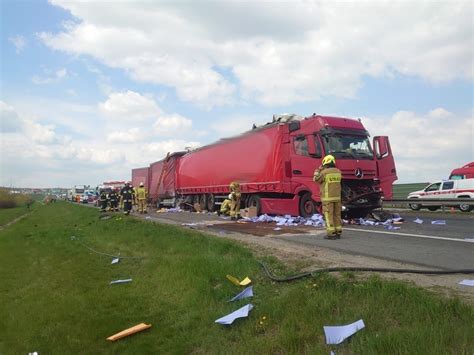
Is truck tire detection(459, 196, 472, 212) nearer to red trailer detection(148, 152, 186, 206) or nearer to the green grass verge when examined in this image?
red trailer detection(148, 152, 186, 206)

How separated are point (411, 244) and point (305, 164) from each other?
251 inches

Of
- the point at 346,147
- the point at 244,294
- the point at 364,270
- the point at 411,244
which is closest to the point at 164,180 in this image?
the point at 346,147

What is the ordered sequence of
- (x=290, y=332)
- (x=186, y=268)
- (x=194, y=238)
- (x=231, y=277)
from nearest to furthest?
1. (x=290, y=332)
2. (x=231, y=277)
3. (x=186, y=268)
4. (x=194, y=238)

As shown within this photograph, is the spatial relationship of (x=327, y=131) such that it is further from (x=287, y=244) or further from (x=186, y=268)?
(x=186, y=268)

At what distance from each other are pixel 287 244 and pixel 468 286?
183 inches

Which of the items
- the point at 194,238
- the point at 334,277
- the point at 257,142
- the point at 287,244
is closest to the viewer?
the point at 334,277

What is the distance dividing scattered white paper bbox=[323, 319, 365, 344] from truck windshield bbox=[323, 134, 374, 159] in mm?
10410

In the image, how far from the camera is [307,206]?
15.3 meters

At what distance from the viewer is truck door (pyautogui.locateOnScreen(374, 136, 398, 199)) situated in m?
14.8

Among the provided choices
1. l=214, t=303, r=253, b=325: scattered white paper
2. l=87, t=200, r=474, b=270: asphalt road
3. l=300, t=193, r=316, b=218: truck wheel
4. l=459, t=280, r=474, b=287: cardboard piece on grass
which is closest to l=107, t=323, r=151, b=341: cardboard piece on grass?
l=214, t=303, r=253, b=325: scattered white paper

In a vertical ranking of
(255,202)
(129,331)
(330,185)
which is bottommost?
(129,331)

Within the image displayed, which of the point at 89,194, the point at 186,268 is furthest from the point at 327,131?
the point at 89,194

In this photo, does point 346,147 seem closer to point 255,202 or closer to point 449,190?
point 255,202

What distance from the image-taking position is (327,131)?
14.5 meters
